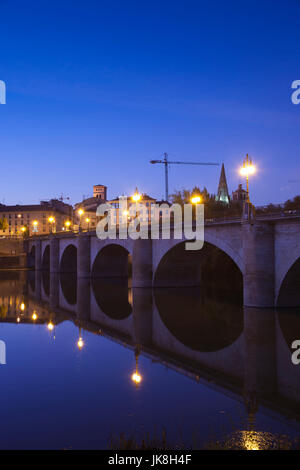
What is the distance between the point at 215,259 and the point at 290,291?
70.6 ft

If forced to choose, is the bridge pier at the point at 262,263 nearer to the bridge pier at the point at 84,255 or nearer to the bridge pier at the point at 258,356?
the bridge pier at the point at 258,356

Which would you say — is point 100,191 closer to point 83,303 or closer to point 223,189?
point 223,189

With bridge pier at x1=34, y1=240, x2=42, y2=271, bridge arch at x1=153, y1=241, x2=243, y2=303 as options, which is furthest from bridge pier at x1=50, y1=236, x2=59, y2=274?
bridge arch at x1=153, y1=241, x2=243, y2=303

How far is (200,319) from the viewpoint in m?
22.3

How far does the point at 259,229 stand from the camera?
73.0 feet

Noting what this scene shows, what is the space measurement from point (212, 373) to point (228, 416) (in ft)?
11.9

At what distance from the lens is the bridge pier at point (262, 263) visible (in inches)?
873

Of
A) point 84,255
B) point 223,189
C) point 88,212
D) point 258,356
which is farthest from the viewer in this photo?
point 88,212

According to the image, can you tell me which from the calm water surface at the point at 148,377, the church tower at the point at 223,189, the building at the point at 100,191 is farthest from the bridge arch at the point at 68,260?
the building at the point at 100,191

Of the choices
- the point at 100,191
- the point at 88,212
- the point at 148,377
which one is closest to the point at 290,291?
the point at 148,377

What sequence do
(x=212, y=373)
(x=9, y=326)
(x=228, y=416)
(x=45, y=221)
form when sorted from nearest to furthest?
(x=228, y=416) < (x=212, y=373) < (x=9, y=326) < (x=45, y=221)

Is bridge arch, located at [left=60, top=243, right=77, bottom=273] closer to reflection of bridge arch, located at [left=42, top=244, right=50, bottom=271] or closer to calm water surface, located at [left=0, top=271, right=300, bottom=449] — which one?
reflection of bridge arch, located at [left=42, top=244, right=50, bottom=271]

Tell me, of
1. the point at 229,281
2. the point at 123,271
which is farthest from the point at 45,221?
the point at 229,281
